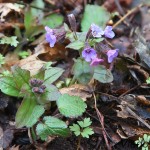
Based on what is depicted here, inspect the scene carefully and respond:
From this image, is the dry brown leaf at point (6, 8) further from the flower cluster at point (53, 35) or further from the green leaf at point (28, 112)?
the green leaf at point (28, 112)

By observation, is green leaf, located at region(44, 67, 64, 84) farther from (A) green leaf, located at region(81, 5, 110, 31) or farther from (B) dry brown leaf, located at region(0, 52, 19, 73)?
(A) green leaf, located at region(81, 5, 110, 31)

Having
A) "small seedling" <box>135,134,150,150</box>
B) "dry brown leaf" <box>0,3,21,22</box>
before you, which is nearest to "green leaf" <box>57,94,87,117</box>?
"small seedling" <box>135,134,150,150</box>

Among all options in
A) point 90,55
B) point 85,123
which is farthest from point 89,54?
point 85,123

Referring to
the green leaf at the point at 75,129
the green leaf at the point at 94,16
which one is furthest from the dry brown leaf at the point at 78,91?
the green leaf at the point at 94,16

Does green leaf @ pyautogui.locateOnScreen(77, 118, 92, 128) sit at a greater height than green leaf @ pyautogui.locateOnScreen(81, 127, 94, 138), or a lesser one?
greater

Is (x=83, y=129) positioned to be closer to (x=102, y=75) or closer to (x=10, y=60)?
(x=102, y=75)
